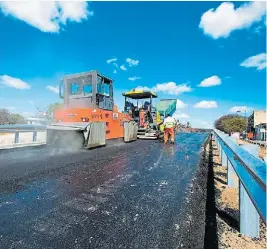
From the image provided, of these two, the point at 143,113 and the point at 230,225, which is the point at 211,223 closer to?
the point at 230,225

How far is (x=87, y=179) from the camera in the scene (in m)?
4.29

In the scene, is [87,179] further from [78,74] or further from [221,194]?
[78,74]

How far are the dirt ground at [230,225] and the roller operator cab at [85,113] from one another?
18.1 feet

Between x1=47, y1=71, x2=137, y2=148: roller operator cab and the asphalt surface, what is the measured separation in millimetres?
3227

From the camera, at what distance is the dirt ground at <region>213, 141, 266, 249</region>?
216 centimetres

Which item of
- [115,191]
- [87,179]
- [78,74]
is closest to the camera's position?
[115,191]

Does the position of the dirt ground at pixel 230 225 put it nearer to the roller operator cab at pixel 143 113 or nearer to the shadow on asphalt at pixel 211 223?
the shadow on asphalt at pixel 211 223

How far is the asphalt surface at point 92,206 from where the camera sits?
7.04 feet

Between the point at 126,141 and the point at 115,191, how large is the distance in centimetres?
803

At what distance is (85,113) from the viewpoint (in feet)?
28.8

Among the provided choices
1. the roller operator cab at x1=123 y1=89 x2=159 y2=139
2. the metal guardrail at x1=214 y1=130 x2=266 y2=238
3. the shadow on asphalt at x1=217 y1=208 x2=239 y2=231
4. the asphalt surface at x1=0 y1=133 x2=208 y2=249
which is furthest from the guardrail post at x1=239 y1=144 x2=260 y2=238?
the roller operator cab at x1=123 y1=89 x2=159 y2=139

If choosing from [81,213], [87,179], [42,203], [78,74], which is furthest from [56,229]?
[78,74]

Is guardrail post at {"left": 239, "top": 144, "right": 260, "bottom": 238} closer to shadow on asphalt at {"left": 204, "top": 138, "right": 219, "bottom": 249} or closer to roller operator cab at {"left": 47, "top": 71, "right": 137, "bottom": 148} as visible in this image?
shadow on asphalt at {"left": 204, "top": 138, "right": 219, "bottom": 249}

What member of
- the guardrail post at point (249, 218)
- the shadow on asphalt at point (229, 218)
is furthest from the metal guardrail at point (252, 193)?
the shadow on asphalt at point (229, 218)
